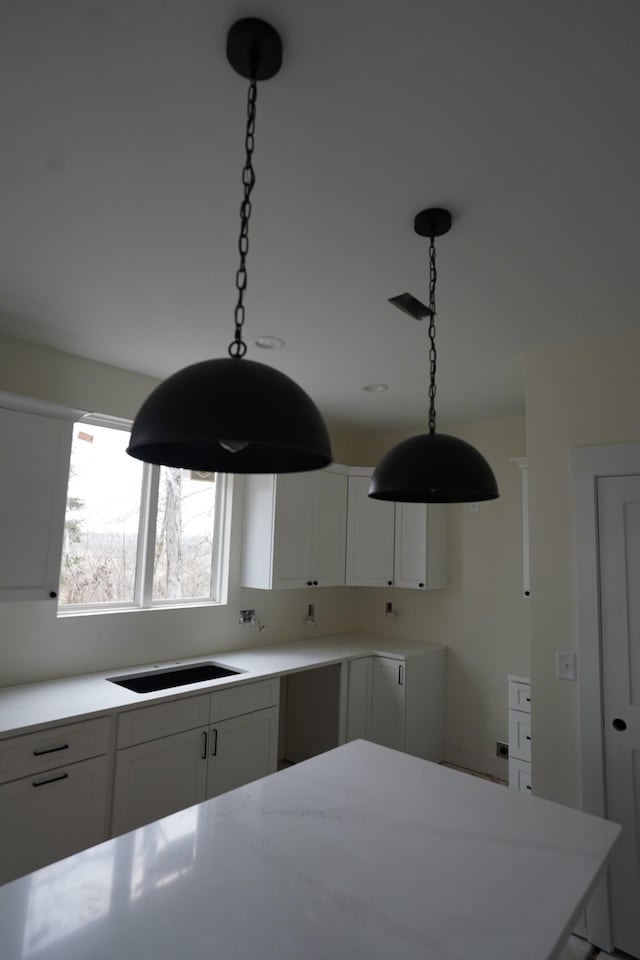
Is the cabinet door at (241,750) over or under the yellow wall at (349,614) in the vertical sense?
under

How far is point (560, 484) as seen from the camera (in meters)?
2.66

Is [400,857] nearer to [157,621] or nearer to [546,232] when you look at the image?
[546,232]

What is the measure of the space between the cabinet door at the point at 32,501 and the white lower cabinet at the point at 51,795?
2.12ft

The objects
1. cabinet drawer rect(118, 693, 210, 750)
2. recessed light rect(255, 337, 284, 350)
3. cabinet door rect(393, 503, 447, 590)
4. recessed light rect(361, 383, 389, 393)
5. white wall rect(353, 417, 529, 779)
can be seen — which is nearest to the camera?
cabinet drawer rect(118, 693, 210, 750)

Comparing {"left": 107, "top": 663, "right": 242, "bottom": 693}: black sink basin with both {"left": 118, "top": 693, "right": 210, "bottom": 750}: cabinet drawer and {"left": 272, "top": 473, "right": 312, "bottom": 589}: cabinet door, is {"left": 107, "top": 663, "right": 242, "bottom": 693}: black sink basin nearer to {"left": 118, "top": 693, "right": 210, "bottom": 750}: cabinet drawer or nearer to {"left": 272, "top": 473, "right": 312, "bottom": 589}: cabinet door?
{"left": 118, "top": 693, "right": 210, "bottom": 750}: cabinet drawer

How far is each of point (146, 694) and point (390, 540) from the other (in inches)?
92.5

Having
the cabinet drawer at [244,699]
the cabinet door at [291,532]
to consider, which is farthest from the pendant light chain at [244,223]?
the cabinet door at [291,532]

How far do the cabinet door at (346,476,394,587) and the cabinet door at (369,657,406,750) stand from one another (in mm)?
691

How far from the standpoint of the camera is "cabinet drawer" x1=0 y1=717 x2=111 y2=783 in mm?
2127

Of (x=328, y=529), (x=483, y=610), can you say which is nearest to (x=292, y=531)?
(x=328, y=529)

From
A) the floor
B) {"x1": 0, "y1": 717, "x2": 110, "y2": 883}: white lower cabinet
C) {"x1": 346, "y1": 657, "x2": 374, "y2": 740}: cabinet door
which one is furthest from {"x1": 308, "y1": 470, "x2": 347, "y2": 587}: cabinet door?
the floor

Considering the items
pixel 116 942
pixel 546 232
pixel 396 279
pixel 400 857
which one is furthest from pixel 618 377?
pixel 116 942

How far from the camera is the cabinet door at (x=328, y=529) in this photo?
163 inches

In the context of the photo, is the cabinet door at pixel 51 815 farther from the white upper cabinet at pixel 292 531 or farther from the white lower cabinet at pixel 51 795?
the white upper cabinet at pixel 292 531
